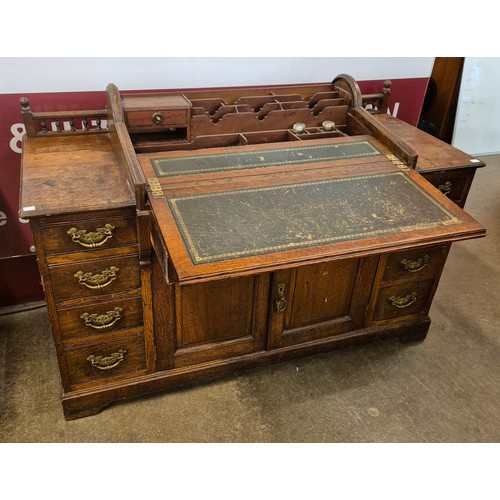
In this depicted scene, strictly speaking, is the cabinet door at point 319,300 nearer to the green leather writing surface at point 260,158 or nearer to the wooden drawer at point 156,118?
the green leather writing surface at point 260,158

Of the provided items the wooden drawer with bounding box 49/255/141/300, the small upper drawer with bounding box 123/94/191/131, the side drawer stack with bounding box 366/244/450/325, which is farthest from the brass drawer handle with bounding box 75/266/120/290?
the side drawer stack with bounding box 366/244/450/325

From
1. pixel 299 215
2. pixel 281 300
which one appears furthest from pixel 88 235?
pixel 281 300

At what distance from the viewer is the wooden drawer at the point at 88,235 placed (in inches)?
69.8

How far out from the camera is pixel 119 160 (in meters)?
2.05

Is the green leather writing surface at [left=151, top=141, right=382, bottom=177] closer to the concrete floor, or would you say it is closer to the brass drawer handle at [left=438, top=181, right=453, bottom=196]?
the brass drawer handle at [left=438, top=181, right=453, bottom=196]

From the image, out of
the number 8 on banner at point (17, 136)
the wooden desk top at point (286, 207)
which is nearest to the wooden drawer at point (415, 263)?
the wooden desk top at point (286, 207)

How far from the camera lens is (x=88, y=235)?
181 cm

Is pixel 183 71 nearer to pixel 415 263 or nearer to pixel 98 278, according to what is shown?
pixel 98 278

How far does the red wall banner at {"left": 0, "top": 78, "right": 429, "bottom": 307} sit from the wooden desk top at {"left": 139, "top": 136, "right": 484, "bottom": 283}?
0.61 meters

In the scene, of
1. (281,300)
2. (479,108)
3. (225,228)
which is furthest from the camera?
(479,108)

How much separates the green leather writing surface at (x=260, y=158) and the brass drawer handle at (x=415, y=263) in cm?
52

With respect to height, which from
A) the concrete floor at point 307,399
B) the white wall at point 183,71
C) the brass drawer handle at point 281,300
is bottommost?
the concrete floor at point 307,399

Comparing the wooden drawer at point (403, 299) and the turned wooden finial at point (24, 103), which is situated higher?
the turned wooden finial at point (24, 103)

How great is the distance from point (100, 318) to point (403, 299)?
56.3 inches
